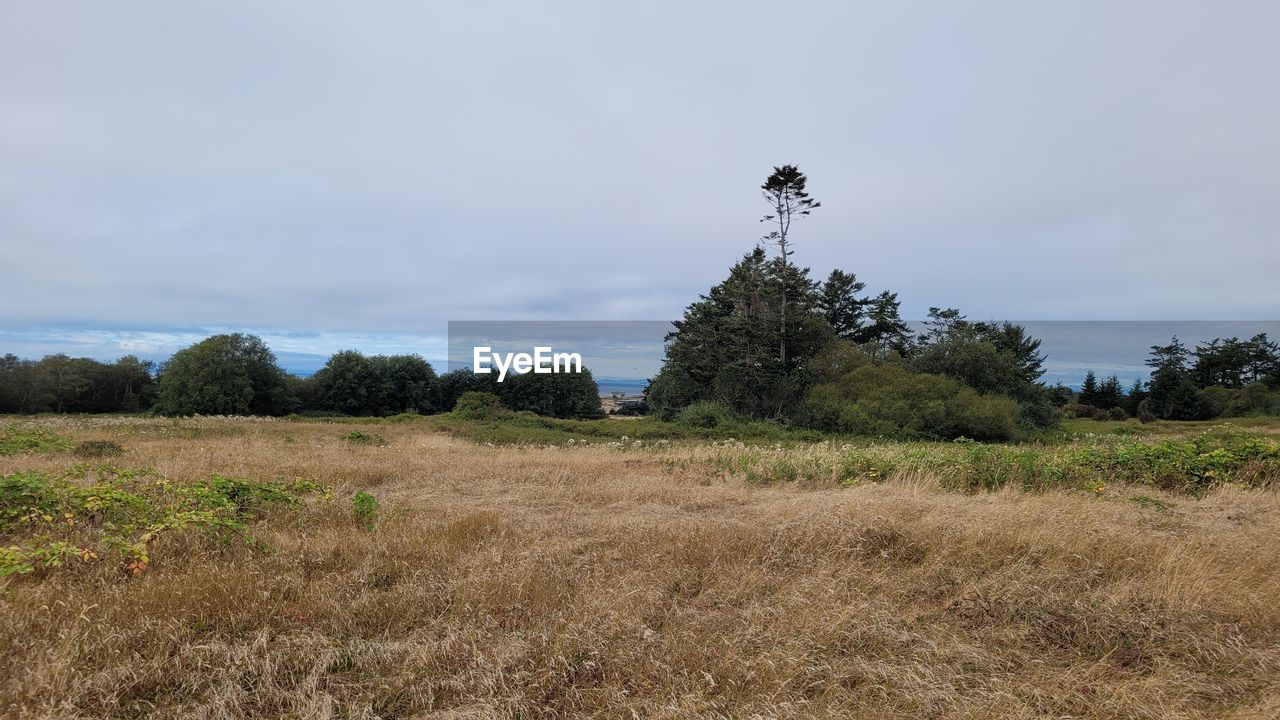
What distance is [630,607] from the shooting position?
12.5 feet

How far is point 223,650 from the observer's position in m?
3.07

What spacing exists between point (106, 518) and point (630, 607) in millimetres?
5122

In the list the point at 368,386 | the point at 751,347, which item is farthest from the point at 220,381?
the point at 751,347

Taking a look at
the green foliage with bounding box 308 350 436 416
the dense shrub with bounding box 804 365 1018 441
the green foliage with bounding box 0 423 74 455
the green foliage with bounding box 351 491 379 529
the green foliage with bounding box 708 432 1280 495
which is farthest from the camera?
the green foliage with bounding box 308 350 436 416

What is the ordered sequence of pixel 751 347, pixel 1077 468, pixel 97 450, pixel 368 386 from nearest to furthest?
pixel 1077 468 < pixel 97 450 < pixel 751 347 < pixel 368 386

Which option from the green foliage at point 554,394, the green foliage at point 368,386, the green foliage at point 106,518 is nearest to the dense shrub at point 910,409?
the green foliage at point 106,518

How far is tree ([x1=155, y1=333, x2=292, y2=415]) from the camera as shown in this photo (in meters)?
51.4

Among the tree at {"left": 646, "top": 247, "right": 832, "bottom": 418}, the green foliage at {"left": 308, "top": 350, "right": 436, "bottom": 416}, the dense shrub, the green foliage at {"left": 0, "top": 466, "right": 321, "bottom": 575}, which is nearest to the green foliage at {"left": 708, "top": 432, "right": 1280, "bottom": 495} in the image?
the green foliage at {"left": 0, "top": 466, "right": 321, "bottom": 575}

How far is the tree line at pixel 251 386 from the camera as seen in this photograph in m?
51.5

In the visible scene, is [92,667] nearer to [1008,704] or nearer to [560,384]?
[1008,704]

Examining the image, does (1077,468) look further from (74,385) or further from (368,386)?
(74,385)

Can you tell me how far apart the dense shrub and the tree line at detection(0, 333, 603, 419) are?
31.0 metres

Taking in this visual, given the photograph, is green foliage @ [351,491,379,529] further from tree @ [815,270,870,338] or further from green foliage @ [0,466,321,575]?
tree @ [815,270,870,338]

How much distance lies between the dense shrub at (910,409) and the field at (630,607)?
1905cm
